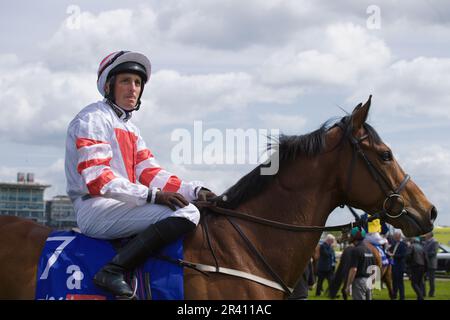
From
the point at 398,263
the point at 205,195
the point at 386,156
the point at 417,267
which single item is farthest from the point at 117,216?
the point at 398,263

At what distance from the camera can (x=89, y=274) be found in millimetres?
4336

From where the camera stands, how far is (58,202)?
66562 millimetres

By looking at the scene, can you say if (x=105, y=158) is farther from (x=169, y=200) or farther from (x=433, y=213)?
(x=433, y=213)

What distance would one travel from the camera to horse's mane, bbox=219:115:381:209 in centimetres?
474

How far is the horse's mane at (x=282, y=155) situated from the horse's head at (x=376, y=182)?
0.09 feet

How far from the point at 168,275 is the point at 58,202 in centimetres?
6451

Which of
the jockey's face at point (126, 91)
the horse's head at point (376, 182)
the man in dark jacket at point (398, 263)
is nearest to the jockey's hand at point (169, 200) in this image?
the jockey's face at point (126, 91)

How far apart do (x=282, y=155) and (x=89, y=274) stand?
5.26ft

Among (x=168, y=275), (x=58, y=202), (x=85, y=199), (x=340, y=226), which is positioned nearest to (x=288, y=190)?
(x=340, y=226)

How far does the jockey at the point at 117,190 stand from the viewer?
4246mm

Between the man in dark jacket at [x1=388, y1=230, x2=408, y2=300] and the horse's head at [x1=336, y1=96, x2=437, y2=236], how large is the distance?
14.7m

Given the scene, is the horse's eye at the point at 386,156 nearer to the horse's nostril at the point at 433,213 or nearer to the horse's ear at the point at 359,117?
the horse's ear at the point at 359,117

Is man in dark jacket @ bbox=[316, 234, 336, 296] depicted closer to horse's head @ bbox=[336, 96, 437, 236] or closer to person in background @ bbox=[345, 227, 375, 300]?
person in background @ bbox=[345, 227, 375, 300]
